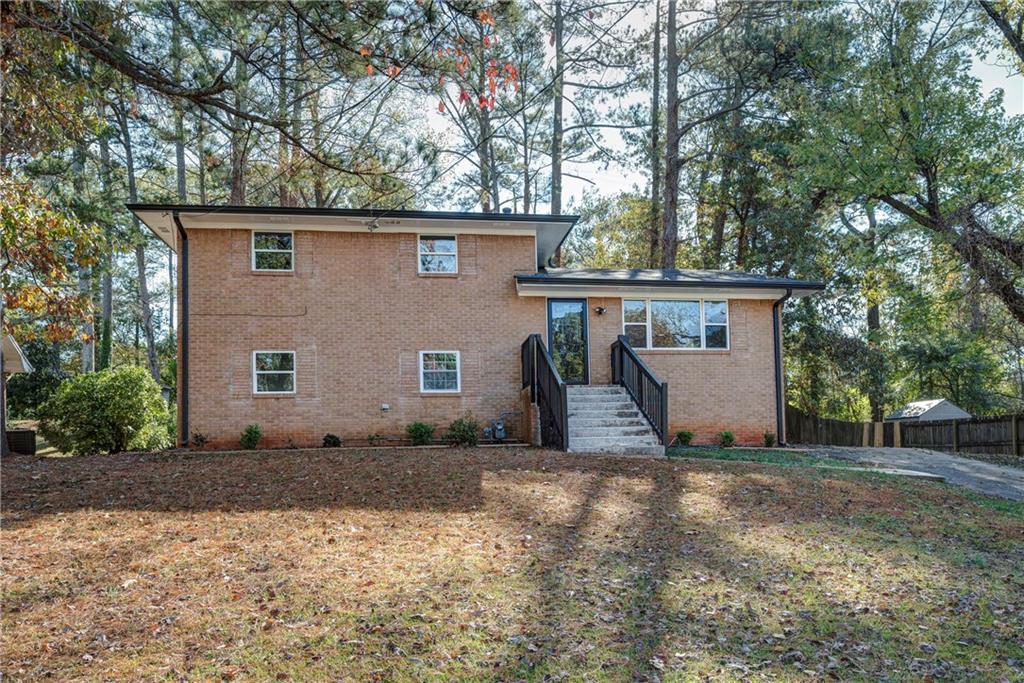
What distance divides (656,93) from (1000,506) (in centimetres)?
1959

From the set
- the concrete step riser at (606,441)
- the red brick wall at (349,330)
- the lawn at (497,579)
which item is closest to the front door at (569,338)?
the red brick wall at (349,330)

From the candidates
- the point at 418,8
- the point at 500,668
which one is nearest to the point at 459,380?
the point at 418,8

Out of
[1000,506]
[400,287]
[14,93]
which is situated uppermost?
[14,93]

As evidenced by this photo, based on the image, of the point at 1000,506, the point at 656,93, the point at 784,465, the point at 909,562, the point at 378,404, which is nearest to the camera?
the point at 909,562

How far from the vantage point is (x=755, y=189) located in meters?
25.1

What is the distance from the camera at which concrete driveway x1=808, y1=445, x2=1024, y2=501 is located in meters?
10.8

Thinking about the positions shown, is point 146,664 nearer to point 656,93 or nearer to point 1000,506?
point 1000,506

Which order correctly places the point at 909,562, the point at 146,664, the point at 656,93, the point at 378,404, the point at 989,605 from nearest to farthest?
the point at 146,664 → the point at 989,605 → the point at 909,562 → the point at 378,404 → the point at 656,93

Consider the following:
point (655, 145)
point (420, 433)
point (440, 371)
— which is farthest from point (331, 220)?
point (655, 145)

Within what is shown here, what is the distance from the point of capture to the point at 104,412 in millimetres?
14461

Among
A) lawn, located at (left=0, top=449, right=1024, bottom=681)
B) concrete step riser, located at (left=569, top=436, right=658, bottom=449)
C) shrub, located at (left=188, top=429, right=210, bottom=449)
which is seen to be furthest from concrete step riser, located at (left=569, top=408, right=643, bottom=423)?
shrub, located at (left=188, top=429, right=210, bottom=449)

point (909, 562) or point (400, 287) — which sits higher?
point (400, 287)

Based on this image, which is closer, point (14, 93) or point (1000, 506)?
point (14, 93)

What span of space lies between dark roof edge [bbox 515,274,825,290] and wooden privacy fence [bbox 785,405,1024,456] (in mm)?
5609
